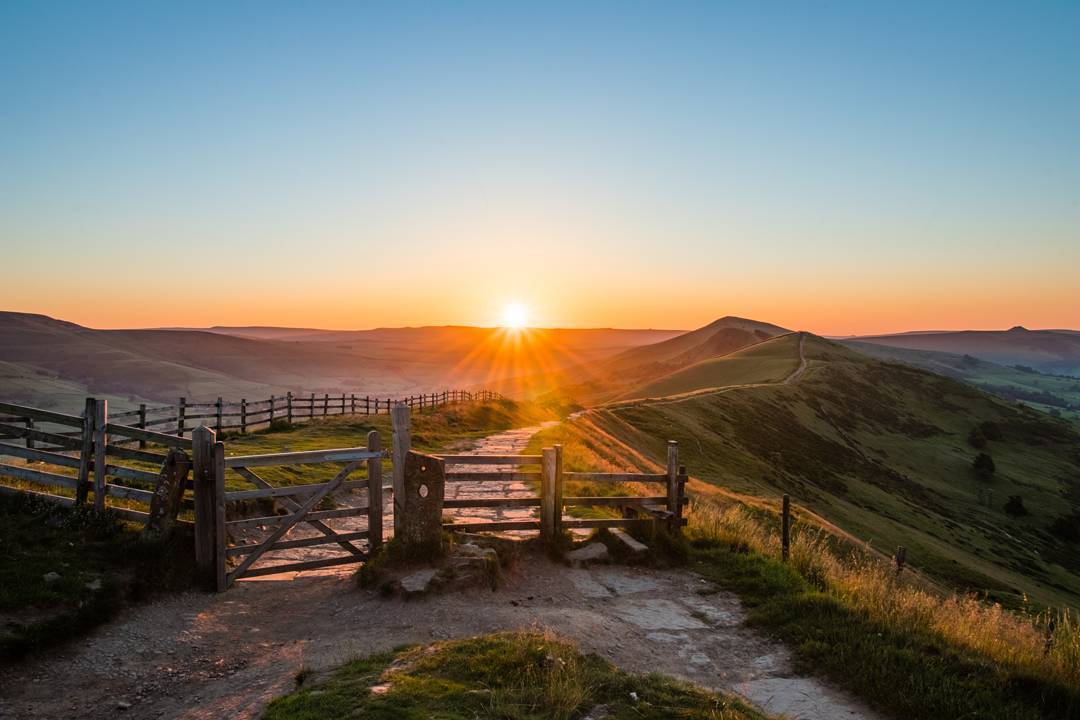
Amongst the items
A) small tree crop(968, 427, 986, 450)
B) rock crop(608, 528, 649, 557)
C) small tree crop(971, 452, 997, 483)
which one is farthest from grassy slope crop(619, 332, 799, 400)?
rock crop(608, 528, 649, 557)

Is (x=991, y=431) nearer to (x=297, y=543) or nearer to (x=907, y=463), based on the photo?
(x=907, y=463)

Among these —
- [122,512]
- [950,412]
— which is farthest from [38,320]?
[950,412]

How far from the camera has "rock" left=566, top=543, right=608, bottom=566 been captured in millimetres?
11539

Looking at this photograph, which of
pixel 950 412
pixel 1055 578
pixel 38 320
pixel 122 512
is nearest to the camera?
pixel 122 512

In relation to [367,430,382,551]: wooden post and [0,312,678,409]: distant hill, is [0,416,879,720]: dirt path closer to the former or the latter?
[367,430,382,551]: wooden post

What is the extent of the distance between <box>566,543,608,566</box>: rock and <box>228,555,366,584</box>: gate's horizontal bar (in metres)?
3.78

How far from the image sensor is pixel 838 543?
28.3 metres

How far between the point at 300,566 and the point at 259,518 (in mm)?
1083

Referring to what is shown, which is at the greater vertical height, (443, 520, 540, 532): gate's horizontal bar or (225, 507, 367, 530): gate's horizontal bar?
(225, 507, 367, 530): gate's horizontal bar

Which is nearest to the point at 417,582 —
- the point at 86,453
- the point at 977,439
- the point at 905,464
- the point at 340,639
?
the point at 340,639

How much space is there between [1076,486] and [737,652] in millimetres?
93695

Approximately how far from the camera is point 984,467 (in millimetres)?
72875

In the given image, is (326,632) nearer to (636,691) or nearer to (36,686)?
(36,686)

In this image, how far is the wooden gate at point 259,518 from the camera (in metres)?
9.72
